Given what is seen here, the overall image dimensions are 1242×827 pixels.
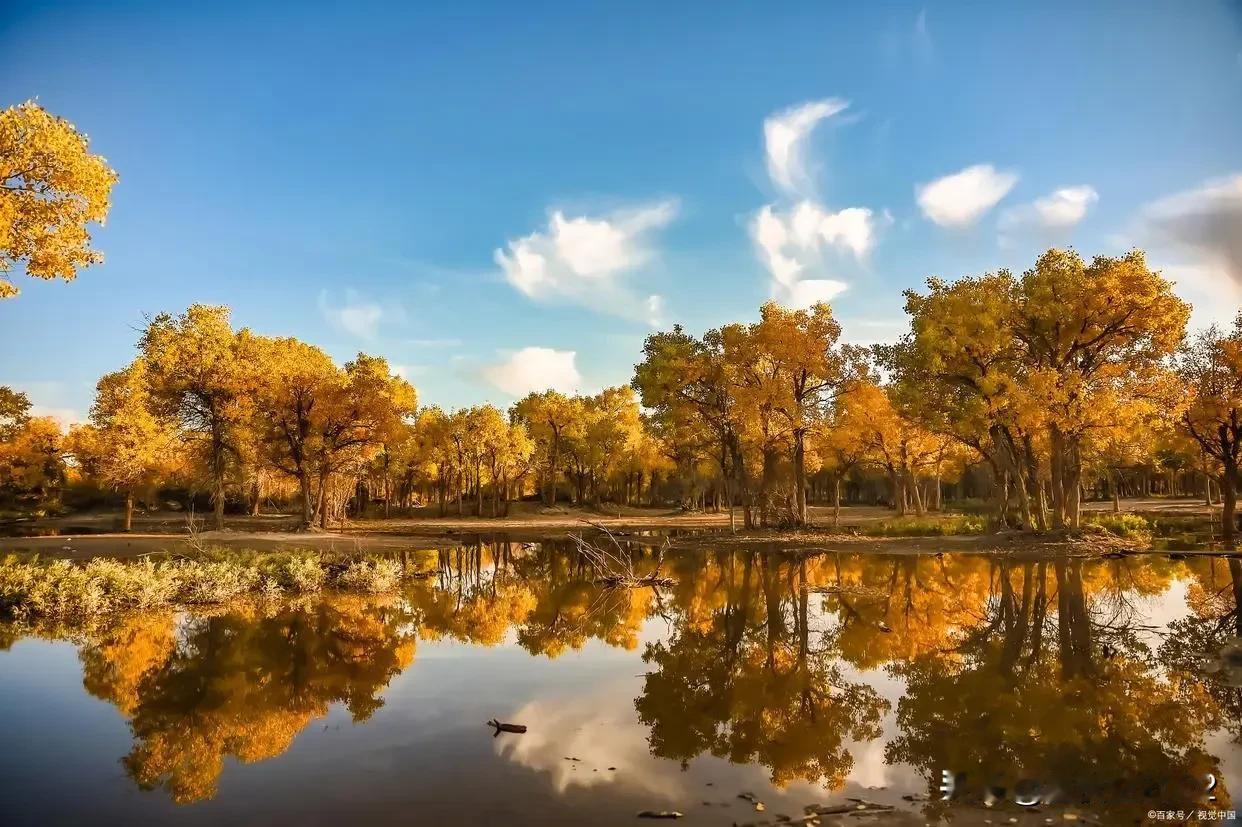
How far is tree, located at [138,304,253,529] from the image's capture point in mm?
42062

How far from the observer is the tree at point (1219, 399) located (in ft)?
104

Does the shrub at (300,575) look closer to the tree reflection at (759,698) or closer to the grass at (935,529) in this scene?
the tree reflection at (759,698)

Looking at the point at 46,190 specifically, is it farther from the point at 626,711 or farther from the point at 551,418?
the point at 551,418

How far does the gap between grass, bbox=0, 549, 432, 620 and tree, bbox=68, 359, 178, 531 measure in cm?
3147

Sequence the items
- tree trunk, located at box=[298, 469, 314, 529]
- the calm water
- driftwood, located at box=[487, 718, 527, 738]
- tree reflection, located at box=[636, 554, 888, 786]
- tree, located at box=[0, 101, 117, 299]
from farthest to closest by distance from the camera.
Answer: tree trunk, located at box=[298, 469, 314, 529] → tree, located at box=[0, 101, 117, 299] → driftwood, located at box=[487, 718, 527, 738] → tree reflection, located at box=[636, 554, 888, 786] → the calm water

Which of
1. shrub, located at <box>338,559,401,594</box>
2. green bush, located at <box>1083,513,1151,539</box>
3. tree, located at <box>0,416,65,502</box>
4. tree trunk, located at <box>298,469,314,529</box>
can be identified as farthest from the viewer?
tree, located at <box>0,416,65,502</box>

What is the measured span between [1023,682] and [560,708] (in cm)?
771

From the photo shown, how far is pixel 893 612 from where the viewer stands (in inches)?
731

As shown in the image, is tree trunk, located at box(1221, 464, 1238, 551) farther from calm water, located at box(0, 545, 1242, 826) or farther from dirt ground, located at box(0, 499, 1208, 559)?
calm water, located at box(0, 545, 1242, 826)

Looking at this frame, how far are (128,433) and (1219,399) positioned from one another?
220ft

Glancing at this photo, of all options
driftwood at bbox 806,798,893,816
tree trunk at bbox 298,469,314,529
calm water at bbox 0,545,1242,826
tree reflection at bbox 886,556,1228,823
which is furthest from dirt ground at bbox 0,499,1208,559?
driftwood at bbox 806,798,893,816

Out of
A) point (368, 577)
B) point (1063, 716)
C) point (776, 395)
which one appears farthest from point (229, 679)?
point (776, 395)

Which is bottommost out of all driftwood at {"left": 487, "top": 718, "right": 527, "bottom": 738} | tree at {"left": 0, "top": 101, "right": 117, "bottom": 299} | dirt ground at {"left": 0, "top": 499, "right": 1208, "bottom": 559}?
dirt ground at {"left": 0, "top": 499, "right": 1208, "bottom": 559}

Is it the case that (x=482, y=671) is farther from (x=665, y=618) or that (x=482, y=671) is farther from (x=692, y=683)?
(x=665, y=618)
